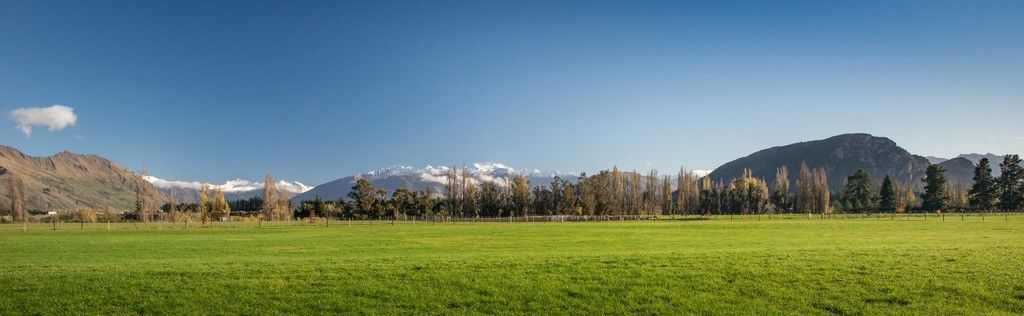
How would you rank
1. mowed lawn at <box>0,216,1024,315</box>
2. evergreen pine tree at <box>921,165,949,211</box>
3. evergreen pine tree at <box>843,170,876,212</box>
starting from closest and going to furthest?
mowed lawn at <box>0,216,1024,315</box>
evergreen pine tree at <box>921,165,949,211</box>
evergreen pine tree at <box>843,170,876,212</box>

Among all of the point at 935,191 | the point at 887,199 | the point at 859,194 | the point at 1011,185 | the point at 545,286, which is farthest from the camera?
the point at 859,194

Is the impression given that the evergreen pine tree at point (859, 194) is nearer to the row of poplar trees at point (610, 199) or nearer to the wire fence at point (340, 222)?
the row of poplar trees at point (610, 199)

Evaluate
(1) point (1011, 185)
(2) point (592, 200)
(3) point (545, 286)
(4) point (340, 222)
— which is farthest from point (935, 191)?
(3) point (545, 286)

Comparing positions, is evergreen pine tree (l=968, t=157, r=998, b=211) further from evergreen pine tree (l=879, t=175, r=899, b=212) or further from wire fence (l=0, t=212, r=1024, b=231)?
wire fence (l=0, t=212, r=1024, b=231)

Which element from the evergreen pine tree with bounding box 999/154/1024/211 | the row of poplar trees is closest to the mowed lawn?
the row of poplar trees

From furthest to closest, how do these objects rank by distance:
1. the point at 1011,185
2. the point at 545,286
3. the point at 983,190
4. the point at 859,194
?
the point at 859,194 < the point at 983,190 < the point at 1011,185 < the point at 545,286

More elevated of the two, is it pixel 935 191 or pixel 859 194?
pixel 935 191

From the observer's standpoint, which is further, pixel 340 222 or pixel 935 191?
pixel 935 191

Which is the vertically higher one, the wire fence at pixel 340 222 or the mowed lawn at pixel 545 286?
the mowed lawn at pixel 545 286

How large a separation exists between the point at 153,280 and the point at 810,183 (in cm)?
16968

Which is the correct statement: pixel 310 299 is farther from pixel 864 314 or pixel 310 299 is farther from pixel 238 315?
pixel 864 314

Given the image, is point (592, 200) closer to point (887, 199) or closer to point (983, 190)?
point (887, 199)

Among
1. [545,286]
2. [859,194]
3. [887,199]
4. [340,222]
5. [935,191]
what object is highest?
[935,191]

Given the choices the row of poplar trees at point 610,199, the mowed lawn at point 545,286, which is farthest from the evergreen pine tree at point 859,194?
the mowed lawn at point 545,286
